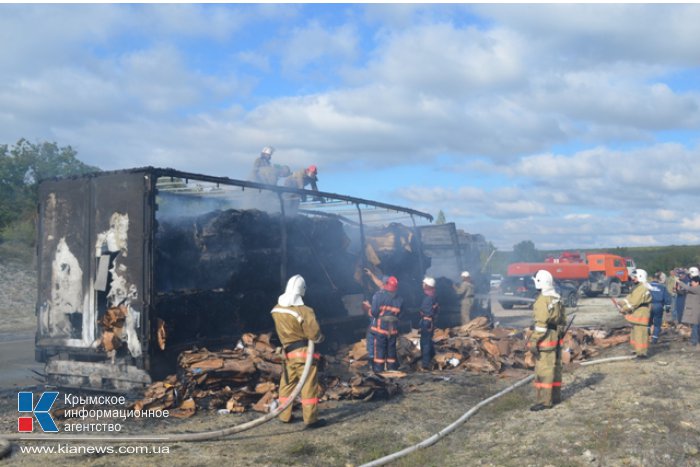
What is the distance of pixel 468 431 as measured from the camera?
7.00 meters

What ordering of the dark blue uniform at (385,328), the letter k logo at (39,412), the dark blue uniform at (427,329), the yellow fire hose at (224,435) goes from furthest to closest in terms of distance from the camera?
the dark blue uniform at (427,329) < the dark blue uniform at (385,328) < the letter k logo at (39,412) < the yellow fire hose at (224,435)

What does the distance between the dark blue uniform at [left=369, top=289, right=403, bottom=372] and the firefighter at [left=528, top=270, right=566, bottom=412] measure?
254 centimetres

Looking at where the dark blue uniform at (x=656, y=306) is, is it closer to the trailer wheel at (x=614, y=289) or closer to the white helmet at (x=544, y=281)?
the white helmet at (x=544, y=281)

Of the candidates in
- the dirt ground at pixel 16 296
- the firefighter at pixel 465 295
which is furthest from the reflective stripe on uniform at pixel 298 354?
the dirt ground at pixel 16 296

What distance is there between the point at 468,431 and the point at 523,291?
69.6 feet

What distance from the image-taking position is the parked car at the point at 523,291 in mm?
26134

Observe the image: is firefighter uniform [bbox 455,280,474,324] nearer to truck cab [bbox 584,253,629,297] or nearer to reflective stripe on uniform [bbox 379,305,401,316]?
reflective stripe on uniform [bbox 379,305,401,316]

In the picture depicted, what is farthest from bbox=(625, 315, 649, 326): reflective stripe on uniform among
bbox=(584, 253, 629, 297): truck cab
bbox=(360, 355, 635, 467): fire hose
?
bbox=(584, 253, 629, 297): truck cab

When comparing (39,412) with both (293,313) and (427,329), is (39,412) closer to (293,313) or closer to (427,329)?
(293,313)

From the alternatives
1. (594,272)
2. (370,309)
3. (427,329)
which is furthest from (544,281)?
(594,272)

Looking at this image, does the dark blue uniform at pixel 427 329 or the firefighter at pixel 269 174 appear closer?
the dark blue uniform at pixel 427 329

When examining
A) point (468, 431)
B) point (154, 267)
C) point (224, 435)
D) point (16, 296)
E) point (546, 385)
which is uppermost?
point (154, 267)

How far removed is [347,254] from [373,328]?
7.41 feet

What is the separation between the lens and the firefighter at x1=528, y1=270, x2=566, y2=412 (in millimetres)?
7961
